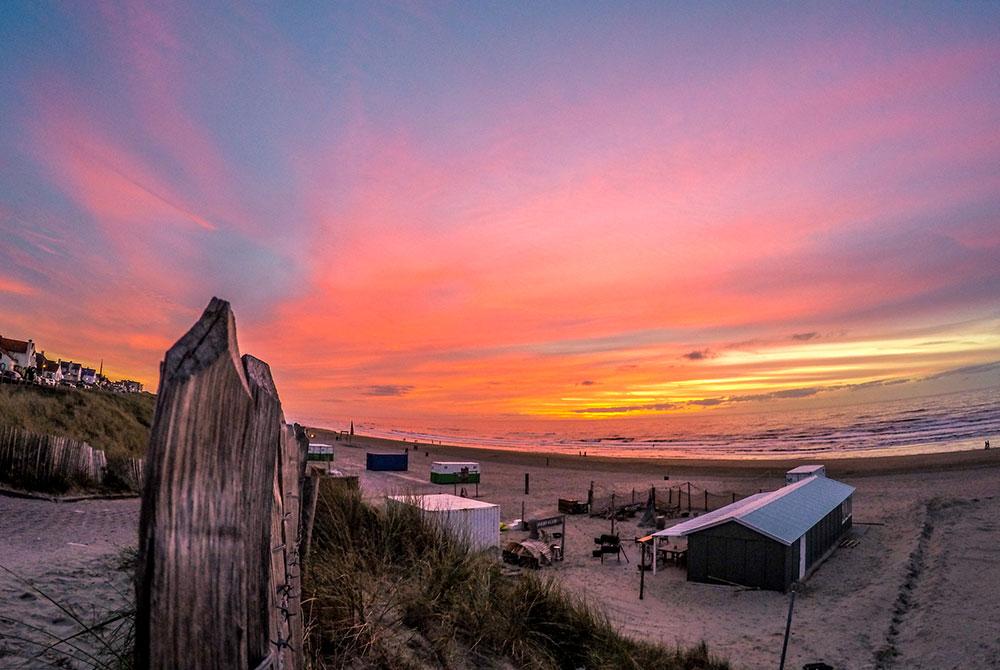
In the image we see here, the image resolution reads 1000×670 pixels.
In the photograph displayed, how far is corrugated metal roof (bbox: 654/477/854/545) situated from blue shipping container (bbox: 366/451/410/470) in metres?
31.2

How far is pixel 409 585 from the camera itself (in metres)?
5.04

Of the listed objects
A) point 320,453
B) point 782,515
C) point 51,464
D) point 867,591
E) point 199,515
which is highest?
point 199,515

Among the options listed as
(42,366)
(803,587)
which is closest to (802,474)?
(803,587)

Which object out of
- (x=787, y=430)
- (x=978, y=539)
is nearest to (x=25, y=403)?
(x=978, y=539)

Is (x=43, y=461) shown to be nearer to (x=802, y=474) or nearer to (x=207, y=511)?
(x=207, y=511)

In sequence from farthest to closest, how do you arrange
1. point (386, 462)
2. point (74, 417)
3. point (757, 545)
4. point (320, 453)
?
point (320, 453) < point (386, 462) < point (74, 417) < point (757, 545)

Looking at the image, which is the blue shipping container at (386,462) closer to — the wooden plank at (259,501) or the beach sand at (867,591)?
the beach sand at (867,591)

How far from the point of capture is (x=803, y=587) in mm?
19016

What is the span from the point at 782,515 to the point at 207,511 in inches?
890

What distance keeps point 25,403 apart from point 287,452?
25653mm

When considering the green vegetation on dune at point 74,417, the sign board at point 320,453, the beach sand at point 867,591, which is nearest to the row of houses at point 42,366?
the sign board at point 320,453

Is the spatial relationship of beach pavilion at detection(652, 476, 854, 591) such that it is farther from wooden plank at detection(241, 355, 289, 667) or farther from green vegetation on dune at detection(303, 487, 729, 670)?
wooden plank at detection(241, 355, 289, 667)

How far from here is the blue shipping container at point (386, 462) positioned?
49.2m

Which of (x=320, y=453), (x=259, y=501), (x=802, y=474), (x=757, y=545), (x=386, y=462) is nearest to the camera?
(x=259, y=501)
